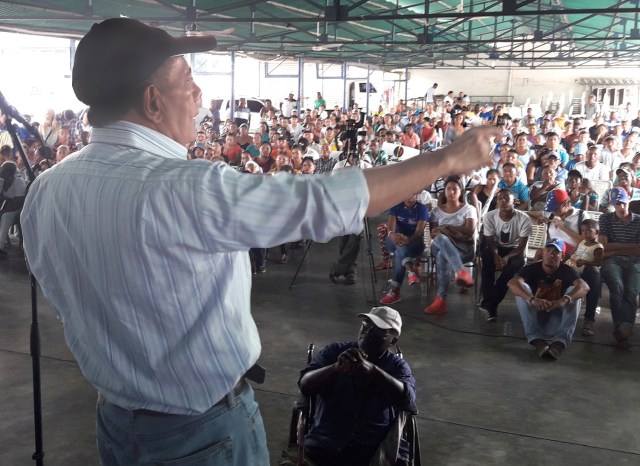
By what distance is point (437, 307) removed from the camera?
Answer: 6734mm

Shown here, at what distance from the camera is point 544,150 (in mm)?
10422

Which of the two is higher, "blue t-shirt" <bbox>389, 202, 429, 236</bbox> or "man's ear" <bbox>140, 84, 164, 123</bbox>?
"man's ear" <bbox>140, 84, 164, 123</bbox>

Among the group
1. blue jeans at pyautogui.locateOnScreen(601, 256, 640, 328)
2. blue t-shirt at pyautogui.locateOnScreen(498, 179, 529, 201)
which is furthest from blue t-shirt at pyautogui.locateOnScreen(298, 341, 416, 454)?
blue t-shirt at pyautogui.locateOnScreen(498, 179, 529, 201)

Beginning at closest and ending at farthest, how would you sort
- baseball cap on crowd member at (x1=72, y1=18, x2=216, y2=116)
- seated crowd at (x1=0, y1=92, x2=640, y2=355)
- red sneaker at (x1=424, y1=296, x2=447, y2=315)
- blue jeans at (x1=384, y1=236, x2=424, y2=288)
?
1. baseball cap on crowd member at (x1=72, y1=18, x2=216, y2=116)
2. seated crowd at (x1=0, y1=92, x2=640, y2=355)
3. red sneaker at (x1=424, y1=296, x2=447, y2=315)
4. blue jeans at (x1=384, y1=236, x2=424, y2=288)

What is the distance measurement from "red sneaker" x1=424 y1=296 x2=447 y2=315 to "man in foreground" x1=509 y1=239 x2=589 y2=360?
36.9 inches

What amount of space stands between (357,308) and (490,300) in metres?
1.27

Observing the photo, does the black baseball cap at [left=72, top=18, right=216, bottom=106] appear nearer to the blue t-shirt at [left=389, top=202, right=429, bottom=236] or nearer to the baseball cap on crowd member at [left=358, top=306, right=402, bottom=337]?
the baseball cap on crowd member at [left=358, top=306, right=402, bottom=337]

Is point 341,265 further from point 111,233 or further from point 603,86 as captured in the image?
point 603,86

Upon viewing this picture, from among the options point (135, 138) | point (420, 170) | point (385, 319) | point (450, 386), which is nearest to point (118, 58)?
point (135, 138)

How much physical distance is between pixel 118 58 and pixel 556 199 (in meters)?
6.83

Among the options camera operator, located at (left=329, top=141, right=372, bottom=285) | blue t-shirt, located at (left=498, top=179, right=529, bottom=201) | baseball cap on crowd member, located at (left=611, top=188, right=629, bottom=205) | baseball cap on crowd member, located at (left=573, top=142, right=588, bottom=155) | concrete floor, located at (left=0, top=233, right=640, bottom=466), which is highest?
baseball cap on crowd member, located at (left=573, top=142, right=588, bottom=155)

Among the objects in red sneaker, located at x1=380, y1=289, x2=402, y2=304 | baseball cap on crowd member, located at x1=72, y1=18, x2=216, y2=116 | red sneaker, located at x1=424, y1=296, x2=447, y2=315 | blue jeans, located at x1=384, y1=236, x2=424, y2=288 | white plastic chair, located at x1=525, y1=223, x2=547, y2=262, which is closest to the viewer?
baseball cap on crowd member, located at x1=72, y1=18, x2=216, y2=116

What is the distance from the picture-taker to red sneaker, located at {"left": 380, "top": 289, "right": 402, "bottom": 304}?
23.1ft

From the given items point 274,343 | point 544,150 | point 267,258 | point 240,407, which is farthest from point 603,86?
point 240,407
